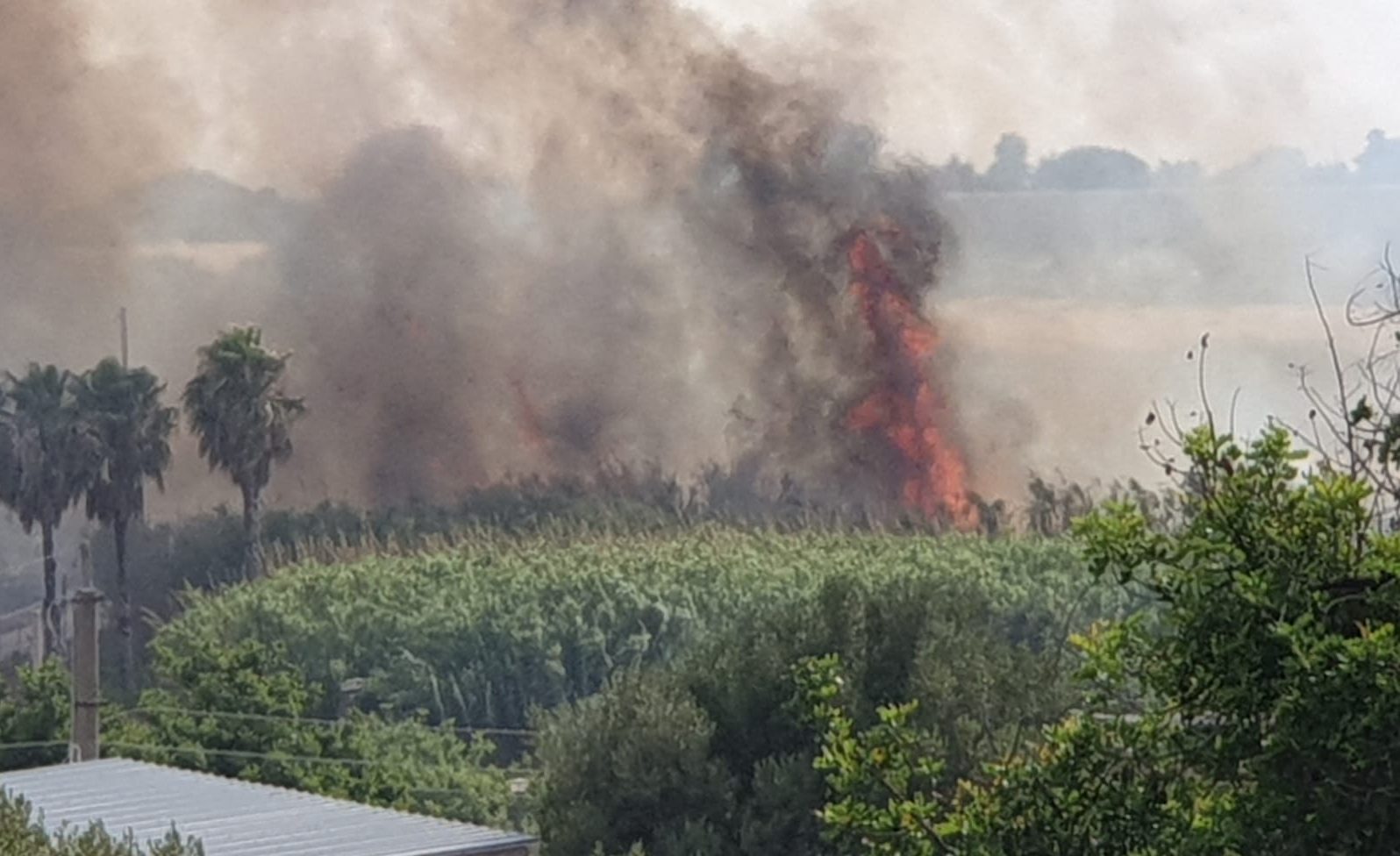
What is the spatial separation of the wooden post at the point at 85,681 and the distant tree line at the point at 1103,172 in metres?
21.8

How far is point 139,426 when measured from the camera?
36719mm

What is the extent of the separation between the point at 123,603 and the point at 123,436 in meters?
2.58

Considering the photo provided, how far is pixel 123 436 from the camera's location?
36.7 meters

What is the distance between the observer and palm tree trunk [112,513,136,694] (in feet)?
116

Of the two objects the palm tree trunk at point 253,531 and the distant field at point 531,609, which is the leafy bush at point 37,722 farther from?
the palm tree trunk at point 253,531

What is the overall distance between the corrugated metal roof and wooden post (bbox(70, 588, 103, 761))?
4.20 metres

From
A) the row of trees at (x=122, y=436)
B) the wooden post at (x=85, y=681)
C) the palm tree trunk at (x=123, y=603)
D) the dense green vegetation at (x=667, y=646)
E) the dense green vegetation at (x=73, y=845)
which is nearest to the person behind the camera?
the dense green vegetation at (x=73, y=845)

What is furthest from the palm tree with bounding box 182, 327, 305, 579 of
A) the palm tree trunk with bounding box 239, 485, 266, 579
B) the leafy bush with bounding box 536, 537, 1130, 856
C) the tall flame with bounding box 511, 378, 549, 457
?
the leafy bush with bounding box 536, 537, 1130, 856

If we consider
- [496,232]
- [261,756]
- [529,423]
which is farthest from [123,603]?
[261,756]

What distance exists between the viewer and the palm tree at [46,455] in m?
36.1

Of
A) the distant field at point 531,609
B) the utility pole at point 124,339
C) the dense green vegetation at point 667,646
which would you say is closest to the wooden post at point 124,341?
the utility pole at point 124,339

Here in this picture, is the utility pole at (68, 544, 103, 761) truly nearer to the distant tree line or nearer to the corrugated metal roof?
the corrugated metal roof

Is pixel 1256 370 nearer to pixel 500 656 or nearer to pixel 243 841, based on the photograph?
pixel 500 656

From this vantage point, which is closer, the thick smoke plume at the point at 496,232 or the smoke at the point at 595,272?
the thick smoke plume at the point at 496,232
